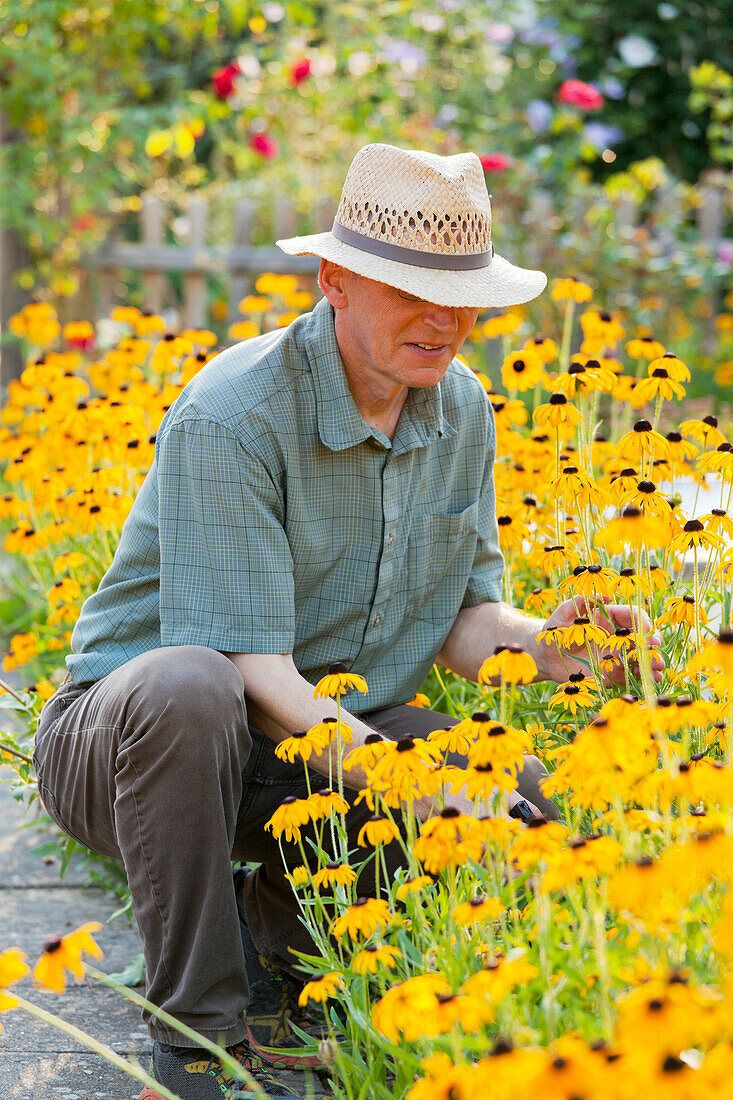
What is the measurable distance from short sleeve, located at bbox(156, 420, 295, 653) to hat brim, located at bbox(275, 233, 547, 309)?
33 centimetres

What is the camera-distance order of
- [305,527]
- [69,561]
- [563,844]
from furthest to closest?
1. [69,561]
2. [305,527]
3. [563,844]

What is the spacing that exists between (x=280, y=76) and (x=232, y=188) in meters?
0.89

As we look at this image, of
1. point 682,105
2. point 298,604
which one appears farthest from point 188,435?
point 682,105

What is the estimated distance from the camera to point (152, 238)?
6.60 metres

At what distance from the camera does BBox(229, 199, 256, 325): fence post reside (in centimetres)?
646

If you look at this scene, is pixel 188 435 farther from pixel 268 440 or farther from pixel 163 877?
pixel 163 877

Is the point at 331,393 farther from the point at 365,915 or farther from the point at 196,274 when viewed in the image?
the point at 196,274

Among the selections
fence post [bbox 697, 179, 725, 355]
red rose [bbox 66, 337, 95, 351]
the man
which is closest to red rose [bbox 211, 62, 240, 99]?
red rose [bbox 66, 337, 95, 351]

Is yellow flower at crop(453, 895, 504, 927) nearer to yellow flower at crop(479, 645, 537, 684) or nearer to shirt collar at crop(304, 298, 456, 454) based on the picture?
yellow flower at crop(479, 645, 537, 684)

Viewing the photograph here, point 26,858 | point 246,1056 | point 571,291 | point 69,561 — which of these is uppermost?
point 571,291

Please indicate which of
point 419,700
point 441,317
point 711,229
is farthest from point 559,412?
point 711,229

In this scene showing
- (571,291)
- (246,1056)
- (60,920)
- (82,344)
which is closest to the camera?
(246,1056)

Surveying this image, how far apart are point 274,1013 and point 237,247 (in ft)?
16.6

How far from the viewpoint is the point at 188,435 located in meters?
1.91
